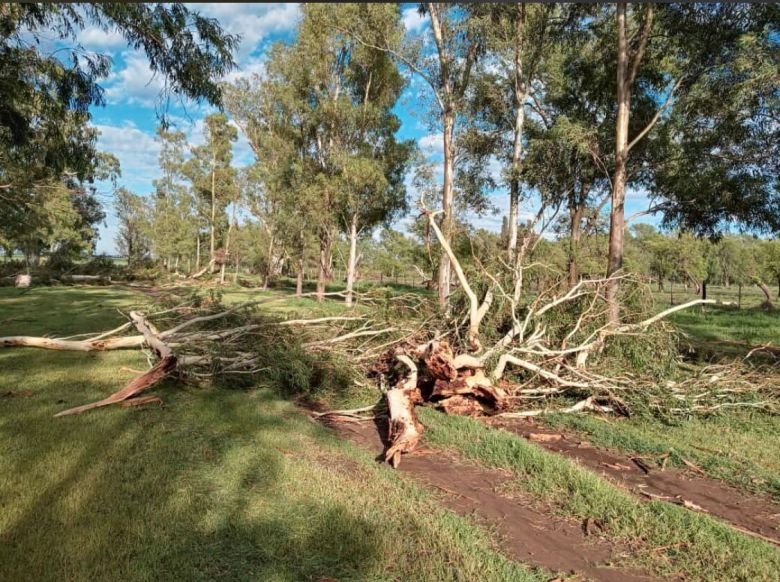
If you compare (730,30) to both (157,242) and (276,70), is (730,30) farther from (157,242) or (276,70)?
(157,242)

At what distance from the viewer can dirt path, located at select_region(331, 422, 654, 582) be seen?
2.86 metres

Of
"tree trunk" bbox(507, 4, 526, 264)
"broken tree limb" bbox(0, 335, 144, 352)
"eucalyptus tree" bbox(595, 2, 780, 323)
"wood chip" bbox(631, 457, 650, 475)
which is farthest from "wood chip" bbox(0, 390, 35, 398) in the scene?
"tree trunk" bbox(507, 4, 526, 264)

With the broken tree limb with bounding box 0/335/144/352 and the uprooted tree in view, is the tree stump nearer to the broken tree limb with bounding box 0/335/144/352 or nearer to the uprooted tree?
the uprooted tree

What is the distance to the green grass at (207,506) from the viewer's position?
2545 millimetres

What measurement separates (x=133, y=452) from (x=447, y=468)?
2.81 metres

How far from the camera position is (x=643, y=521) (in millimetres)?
3277

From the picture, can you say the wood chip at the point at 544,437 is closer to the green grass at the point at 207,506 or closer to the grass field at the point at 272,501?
the grass field at the point at 272,501

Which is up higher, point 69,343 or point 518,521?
point 69,343

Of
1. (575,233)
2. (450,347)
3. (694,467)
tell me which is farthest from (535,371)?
(575,233)

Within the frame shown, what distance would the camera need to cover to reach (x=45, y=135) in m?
8.57

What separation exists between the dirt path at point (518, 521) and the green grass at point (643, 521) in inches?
5.7

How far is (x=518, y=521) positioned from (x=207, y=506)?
2.24 metres

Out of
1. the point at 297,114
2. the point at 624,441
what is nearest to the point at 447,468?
the point at 624,441

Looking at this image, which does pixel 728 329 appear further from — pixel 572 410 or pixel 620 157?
pixel 572 410
